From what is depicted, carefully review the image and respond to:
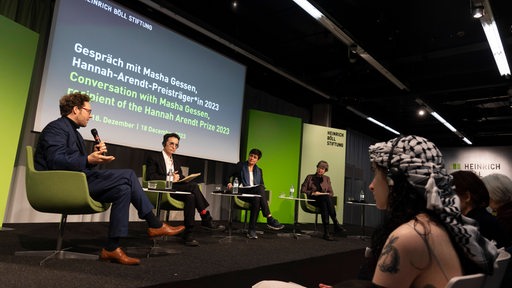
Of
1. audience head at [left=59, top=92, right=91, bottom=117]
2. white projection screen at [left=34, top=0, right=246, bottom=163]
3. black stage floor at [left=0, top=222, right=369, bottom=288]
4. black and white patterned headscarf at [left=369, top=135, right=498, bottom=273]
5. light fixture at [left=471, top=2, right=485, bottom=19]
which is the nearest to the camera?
black and white patterned headscarf at [left=369, top=135, right=498, bottom=273]

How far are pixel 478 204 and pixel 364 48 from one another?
167 inches

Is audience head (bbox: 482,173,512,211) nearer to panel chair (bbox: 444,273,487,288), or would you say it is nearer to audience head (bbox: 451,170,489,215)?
audience head (bbox: 451,170,489,215)

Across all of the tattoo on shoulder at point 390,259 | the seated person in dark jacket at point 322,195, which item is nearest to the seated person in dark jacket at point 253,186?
the seated person in dark jacket at point 322,195

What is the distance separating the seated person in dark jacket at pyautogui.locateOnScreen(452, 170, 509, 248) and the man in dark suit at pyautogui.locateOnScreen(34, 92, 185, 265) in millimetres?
2006

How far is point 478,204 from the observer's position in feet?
5.50

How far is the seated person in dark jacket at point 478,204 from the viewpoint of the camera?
1.61 meters

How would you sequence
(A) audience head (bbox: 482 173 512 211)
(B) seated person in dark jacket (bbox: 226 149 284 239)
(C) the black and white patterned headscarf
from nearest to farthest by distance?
(C) the black and white patterned headscarf → (A) audience head (bbox: 482 173 512 211) → (B) seated person in dark jacket (bbox: 226 149 284 239)

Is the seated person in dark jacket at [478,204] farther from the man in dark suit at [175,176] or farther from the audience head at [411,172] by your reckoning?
the man in dark suit at [175,176]

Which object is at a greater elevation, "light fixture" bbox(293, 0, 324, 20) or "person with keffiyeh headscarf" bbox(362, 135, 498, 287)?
"light fixture" bbox(293, 0, 324, 20)

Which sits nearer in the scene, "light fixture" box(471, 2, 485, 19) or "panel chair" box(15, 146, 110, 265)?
"panel chair" box(15, 146, 110, 265)

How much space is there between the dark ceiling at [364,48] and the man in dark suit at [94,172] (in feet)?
8.51

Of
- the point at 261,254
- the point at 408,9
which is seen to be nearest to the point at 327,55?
the point at 408,9

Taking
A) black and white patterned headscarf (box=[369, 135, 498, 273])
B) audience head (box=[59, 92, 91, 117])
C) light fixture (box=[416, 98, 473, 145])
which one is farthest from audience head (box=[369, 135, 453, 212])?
light fixture (box=[416, 98, 473, 145])

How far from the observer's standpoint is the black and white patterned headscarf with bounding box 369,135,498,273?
0.79 metres
